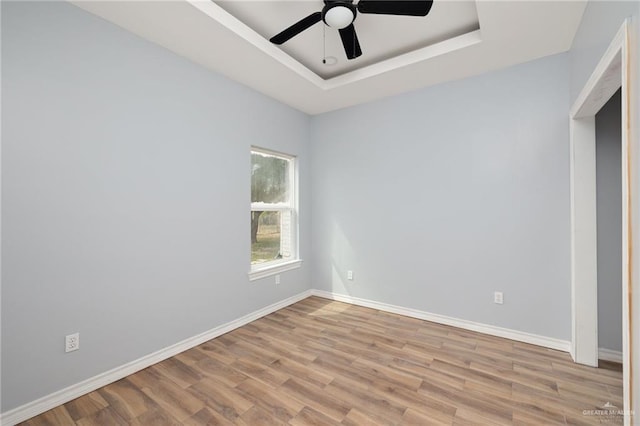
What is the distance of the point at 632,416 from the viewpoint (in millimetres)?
1217

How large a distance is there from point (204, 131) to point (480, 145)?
9.29 ft

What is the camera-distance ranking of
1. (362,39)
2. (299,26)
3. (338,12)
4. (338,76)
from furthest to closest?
1. (338,76)
2. (362,39)
3. (299,26)
4. (338,12)

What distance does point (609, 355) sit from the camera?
92.1 inches

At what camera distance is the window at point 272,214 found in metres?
3.45

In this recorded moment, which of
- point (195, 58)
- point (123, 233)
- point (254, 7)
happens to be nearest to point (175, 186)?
point (123, 233)

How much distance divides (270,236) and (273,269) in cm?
46

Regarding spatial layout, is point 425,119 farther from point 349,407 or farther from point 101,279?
point 101,279

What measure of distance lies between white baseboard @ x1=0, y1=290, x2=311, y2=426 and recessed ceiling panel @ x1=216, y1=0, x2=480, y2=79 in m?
2.92

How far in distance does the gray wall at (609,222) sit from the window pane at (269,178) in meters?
3.28

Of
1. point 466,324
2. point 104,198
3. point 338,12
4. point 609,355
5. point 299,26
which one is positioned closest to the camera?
point 338,12

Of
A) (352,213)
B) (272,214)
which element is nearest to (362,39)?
(352,213)

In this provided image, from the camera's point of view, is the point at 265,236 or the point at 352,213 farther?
the point at 352,213

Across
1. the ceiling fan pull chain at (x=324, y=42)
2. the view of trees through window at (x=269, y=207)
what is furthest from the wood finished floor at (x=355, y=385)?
the ceiling fan pull chain at (x=324, y=42)

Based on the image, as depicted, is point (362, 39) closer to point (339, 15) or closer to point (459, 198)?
point (339, 15)
